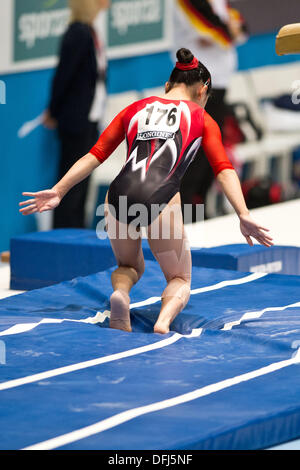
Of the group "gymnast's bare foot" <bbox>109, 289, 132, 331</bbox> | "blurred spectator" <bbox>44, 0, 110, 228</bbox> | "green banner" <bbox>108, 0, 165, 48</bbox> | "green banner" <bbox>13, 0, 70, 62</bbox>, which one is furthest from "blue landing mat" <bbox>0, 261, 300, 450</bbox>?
"green banner" <bbox>108, 0, 165, 48</bbox>

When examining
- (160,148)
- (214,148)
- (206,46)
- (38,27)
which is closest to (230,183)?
(214,148)

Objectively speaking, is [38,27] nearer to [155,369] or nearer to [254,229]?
[254,229]

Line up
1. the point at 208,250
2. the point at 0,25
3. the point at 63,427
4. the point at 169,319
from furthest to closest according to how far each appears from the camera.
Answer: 1. the point at 0,25
2. the point at 208,250
3. the point at 169,319
4. the point at 63,427

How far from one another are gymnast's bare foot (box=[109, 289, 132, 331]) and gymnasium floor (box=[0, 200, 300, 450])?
107 millimetres

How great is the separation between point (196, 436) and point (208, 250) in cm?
267

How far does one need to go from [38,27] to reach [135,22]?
92cm

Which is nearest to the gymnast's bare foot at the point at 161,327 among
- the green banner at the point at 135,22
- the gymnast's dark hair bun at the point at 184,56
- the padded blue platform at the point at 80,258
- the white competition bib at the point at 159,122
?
the white competition bib at the point at 159,122

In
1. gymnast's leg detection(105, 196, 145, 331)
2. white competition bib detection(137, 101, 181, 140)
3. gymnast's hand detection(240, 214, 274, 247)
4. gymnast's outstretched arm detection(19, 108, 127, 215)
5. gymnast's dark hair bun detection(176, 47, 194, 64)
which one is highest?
gymnast's dark hair bun detection(176, 47, 194, 64)

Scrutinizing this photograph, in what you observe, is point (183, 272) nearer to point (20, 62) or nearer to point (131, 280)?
point (131, 280)

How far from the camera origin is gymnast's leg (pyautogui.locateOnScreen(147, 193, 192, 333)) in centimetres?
401

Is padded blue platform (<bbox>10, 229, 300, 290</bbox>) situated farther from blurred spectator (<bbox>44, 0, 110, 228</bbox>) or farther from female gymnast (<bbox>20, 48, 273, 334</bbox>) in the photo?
blurred spectator (<bbox>44, 0, 110, 228</bbox>)

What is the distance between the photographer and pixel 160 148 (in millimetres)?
4055

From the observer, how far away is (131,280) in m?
4.16

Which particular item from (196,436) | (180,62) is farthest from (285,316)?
(196,436)
